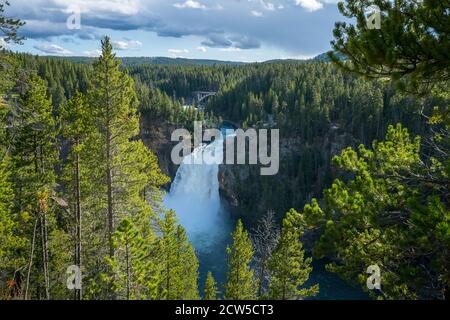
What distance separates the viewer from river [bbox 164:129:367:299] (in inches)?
1911

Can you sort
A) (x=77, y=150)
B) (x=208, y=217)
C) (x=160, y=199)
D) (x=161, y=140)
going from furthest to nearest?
(x=161, y=140) → (x=208, y=217) → (x=160, y=199) → (x=77, y=150)

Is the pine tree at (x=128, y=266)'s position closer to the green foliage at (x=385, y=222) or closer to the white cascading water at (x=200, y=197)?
the green foliage at (x=385, y=222)

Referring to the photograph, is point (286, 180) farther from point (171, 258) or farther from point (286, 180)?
point (171, 258)

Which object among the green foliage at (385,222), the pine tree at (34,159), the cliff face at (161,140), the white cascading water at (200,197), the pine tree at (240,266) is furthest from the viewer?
the cliff face at (161,140)

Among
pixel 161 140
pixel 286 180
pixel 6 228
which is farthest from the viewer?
pixel 161 140

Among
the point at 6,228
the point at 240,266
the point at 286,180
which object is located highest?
the point at 6,228

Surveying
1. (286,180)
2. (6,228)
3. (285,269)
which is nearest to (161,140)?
(286,180)

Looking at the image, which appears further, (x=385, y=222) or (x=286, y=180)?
(x=286, y=180)

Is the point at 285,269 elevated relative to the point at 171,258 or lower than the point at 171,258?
elevated

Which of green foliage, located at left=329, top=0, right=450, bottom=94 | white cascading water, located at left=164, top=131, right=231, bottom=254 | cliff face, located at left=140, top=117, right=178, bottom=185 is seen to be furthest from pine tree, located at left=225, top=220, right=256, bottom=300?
cliff face, located at left=140, top=117, right=178, bottom=185

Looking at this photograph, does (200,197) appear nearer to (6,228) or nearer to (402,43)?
(6,228)

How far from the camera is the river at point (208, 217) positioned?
48531 millimetres

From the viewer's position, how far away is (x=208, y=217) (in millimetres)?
70438

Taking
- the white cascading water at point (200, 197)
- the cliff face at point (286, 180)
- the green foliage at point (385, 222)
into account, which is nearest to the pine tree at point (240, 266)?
the green foliage at point (385, 222)
